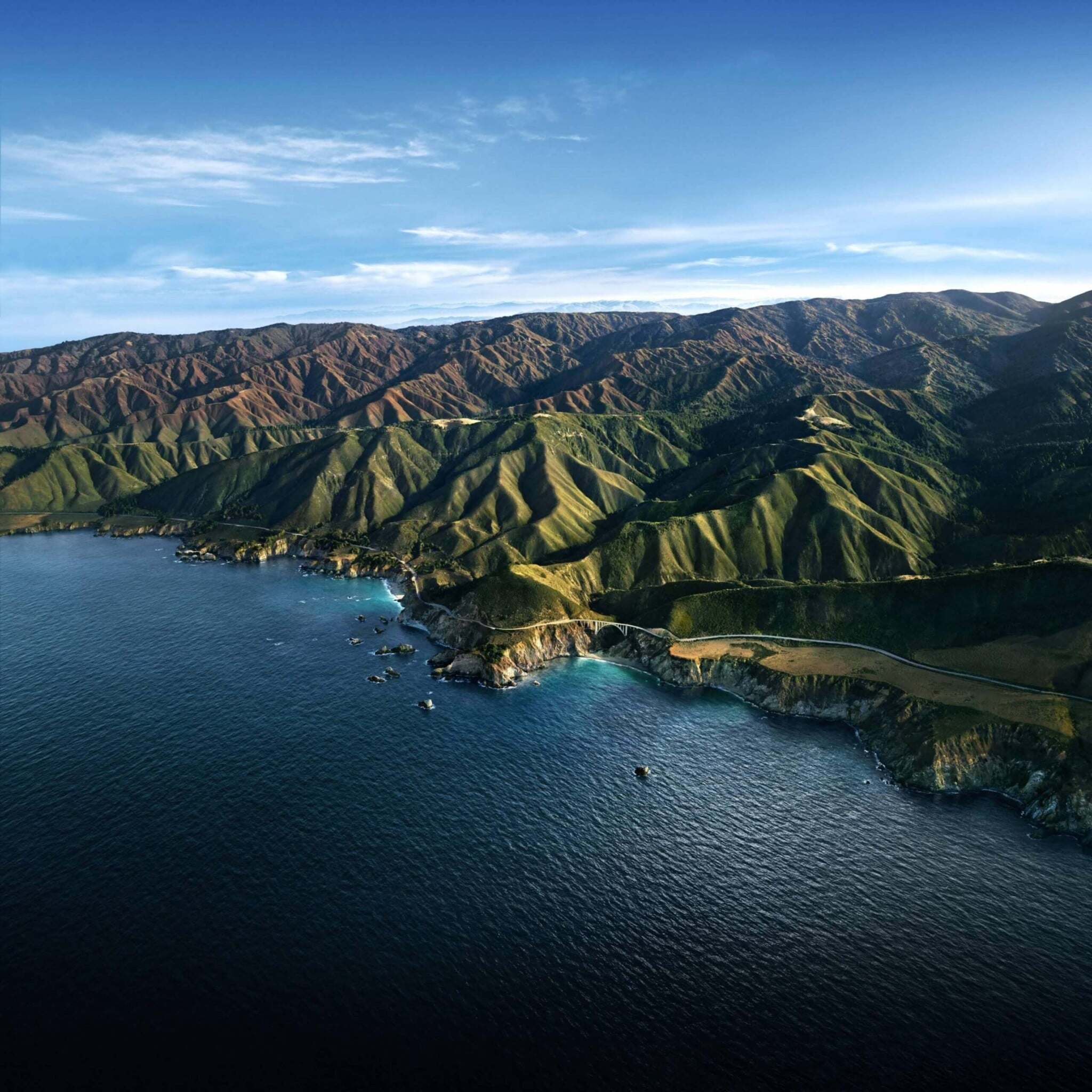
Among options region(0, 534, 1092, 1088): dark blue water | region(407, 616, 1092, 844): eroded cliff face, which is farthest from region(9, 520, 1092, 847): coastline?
region(0, 534, 1092, 1088): dark blue water

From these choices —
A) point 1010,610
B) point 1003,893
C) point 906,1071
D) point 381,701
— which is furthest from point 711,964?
point 1010,610

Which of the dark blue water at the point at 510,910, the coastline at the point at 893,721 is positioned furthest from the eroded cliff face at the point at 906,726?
the dark blue water at the point at 510,910

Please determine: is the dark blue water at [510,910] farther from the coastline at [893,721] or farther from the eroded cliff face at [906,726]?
the eroded cliff face at [906,726]

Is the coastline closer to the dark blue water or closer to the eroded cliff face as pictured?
the eroded cliff face

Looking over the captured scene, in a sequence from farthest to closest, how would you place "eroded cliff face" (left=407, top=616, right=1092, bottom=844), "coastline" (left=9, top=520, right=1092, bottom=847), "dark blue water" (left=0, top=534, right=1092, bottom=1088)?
"coastline" (left=9, top=520, right=1092, bottom=847) < "eroded cliff face" (left=407, top=616, right=1092, bottom=844) < "dark blue water" (left=0, top=534, right=1092, bottom=1088)

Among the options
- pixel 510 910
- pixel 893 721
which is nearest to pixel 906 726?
pixel 893 721

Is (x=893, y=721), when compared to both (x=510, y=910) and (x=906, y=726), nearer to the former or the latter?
(x=906, y=726)
